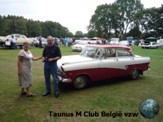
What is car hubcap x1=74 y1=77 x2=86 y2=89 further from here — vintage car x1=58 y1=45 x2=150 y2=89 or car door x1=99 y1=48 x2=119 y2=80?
car door x1=99 y1=48 x2=119 y2=80

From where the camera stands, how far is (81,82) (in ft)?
25.3

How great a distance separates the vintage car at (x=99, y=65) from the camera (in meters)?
7.39

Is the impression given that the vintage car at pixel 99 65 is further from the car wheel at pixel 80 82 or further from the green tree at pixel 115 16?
the green tree at pixel 115 16

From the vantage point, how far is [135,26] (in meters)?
71.2

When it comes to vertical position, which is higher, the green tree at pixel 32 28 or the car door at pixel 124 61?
the green tree at pixel 32 28

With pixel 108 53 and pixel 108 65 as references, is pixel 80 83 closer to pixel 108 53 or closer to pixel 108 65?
pixel 108 65

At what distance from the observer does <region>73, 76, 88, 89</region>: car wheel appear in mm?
7582

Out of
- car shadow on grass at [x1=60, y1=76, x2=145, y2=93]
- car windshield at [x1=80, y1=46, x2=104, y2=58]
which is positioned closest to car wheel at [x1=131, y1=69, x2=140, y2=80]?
car shadow on grass at [x1=60, y1=76, x2=145, y2=93]

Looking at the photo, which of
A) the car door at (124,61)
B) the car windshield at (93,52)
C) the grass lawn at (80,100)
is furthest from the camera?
the car door at (124,61)

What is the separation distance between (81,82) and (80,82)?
0.05 m

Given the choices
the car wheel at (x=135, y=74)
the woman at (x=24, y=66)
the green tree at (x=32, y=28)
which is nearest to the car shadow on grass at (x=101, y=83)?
the car wheel at (x=135, y=74)

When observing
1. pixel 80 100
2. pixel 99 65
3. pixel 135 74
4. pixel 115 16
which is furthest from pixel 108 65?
pixel 115 16

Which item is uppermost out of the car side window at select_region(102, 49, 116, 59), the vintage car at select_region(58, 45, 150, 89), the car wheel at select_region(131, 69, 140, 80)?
the car side window at select_region(102, 49, 116, 59)

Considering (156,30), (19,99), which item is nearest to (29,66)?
(19,99)
